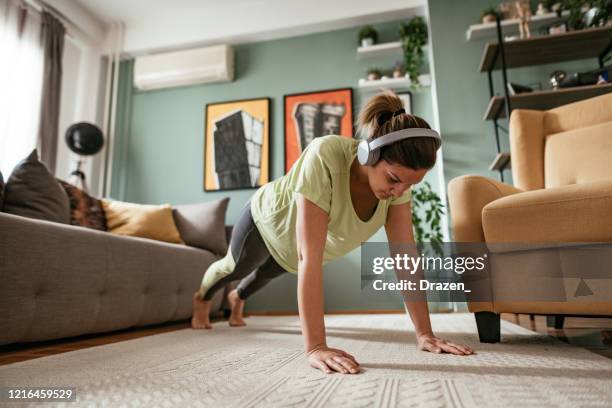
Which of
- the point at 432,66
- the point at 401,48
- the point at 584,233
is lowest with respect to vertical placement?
the point at 584,233

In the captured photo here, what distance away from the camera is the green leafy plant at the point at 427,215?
2463 millimetres

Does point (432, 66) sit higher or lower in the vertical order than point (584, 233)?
higher

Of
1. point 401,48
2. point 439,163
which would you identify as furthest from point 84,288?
point 401,48

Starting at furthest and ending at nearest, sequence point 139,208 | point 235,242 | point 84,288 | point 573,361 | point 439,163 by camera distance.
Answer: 1. point 439,163
2. point 139,208
3. point 235,242
4. point 84,288
5. point 573,361

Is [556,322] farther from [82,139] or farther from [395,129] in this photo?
[82,139]

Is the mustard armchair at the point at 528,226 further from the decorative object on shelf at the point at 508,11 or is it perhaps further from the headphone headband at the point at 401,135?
the decorative object on shelf at the point at 508,11

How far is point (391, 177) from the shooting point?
933 millimetres

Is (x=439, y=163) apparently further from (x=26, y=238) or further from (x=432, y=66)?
(x=26, y=238)

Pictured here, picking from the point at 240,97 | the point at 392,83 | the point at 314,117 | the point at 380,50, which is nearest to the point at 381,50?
the point at 380,50

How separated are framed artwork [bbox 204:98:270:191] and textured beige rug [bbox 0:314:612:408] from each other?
2.10 metres

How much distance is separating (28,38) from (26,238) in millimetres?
2468

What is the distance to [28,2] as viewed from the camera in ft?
9.50

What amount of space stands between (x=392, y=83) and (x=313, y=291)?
244 centimetres

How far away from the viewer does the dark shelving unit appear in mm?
2281
